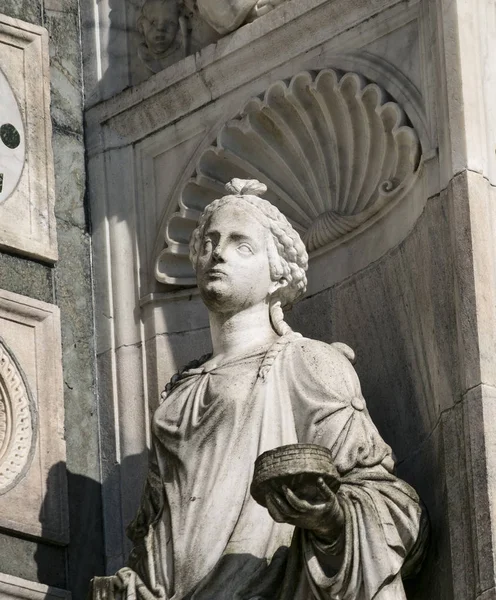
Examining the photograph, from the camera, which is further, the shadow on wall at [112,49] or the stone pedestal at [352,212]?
the shadow on wall at [112,49]

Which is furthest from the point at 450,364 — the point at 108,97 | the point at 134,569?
the point at 108,97

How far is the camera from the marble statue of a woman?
8.59 meters

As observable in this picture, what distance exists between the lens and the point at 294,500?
8391 millimetres

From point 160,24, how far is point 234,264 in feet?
4.92

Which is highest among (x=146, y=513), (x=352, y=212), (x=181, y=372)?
(x=352, y=212)

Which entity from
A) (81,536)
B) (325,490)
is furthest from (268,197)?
(325,490)

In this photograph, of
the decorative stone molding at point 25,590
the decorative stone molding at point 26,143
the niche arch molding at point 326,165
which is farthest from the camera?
the decorative stone molding at point 26,143

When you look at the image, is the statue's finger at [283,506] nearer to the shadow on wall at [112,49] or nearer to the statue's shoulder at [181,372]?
the statue's shoulder at [181,372]

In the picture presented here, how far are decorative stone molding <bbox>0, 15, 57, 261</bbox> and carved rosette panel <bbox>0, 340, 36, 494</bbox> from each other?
0.47 meters

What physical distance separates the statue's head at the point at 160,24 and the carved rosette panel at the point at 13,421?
1330 millimetres

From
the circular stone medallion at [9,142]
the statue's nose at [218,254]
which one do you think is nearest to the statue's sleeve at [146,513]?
the statue's nose at [218,254]

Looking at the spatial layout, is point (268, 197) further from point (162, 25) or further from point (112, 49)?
point (112, 49)

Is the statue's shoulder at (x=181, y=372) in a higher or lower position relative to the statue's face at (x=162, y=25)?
lower

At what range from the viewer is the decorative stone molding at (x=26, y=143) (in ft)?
33.1
